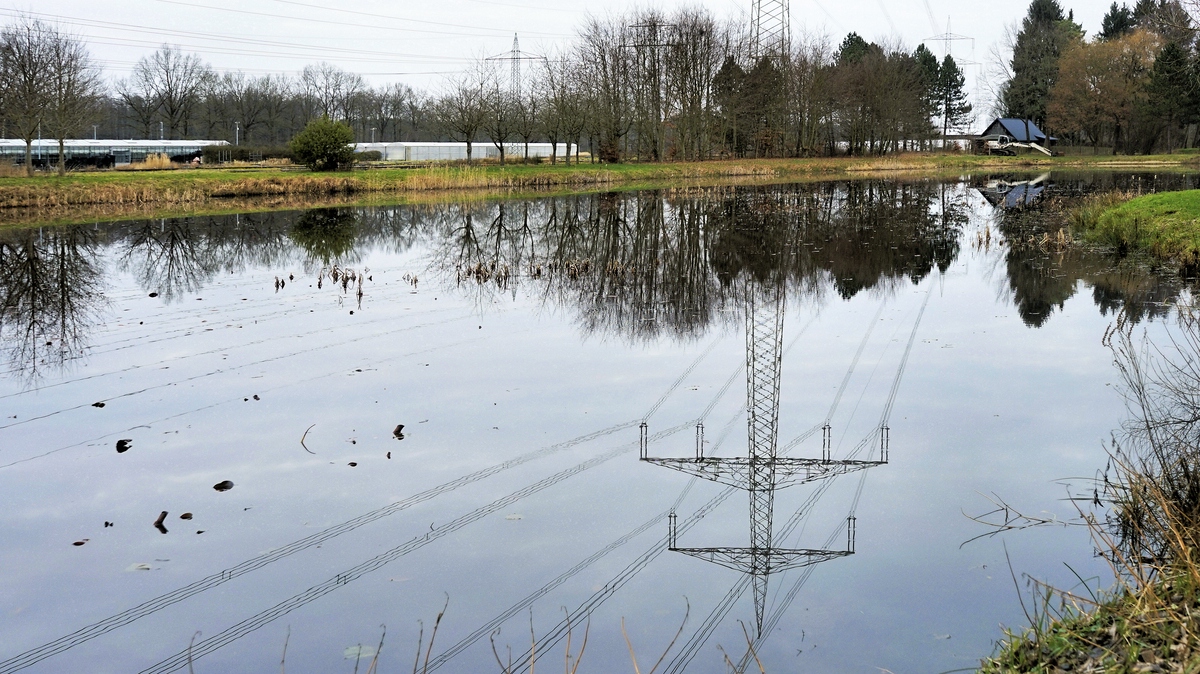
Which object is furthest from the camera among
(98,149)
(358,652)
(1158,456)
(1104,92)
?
(1104,92)

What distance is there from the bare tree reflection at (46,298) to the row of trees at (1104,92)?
184 ft

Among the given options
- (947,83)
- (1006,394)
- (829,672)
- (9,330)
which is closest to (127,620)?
(829,672)

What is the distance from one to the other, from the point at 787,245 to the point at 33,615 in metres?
19.2

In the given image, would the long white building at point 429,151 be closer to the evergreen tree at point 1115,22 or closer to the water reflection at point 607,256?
the water reflection at point 607,256

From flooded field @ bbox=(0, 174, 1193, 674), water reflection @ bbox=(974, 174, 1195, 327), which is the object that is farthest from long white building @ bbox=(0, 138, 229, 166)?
water reflection @ bbox=(974, 174, 1195, 327)

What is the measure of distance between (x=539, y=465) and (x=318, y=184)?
112 feet

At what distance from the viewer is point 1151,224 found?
2125 cm

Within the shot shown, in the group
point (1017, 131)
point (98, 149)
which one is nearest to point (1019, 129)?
point (1017, 131)

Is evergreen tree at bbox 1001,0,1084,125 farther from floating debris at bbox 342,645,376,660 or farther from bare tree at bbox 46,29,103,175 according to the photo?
floating debris at bbox 342,645,376,660

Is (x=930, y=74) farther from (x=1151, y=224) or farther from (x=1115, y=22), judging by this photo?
(x=1151, y=224)

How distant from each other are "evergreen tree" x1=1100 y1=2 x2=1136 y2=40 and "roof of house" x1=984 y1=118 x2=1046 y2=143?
13.4m

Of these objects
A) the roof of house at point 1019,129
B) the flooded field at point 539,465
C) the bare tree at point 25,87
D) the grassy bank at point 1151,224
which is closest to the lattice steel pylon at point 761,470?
the flooded field at point 539,465

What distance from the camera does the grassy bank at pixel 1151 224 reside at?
18709 mm

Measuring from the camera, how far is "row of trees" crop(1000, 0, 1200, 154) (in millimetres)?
70188
